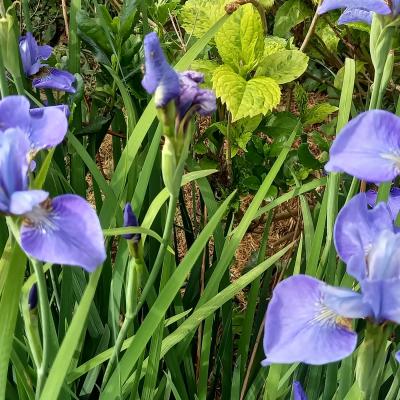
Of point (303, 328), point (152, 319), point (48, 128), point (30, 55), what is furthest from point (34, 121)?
point (30, 55)

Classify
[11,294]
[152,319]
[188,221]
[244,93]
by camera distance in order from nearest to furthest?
[11,294]
[152,319]
[244,93]
[188,221]

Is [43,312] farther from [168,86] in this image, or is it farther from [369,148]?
[369,148]

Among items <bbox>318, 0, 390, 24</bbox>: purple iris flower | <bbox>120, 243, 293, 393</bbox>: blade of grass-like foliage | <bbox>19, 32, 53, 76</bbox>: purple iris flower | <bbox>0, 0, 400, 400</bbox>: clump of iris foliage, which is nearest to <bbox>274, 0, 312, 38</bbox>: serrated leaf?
<bbox>0, 0, 400, 400</bbox>: clump of iris foliage

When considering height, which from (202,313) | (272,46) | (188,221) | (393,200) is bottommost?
(188,221)

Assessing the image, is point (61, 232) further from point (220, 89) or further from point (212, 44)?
point (212, 44)

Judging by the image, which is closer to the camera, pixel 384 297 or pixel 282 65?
pixel 384 297

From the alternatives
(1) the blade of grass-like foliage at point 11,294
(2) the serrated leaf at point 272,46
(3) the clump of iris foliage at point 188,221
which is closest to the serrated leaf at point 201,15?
(3) the clump of iris foliage at point 188,221

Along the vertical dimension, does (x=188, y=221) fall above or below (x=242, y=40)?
below

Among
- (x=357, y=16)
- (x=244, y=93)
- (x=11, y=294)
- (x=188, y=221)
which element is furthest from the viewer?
(x=188, y=221)
